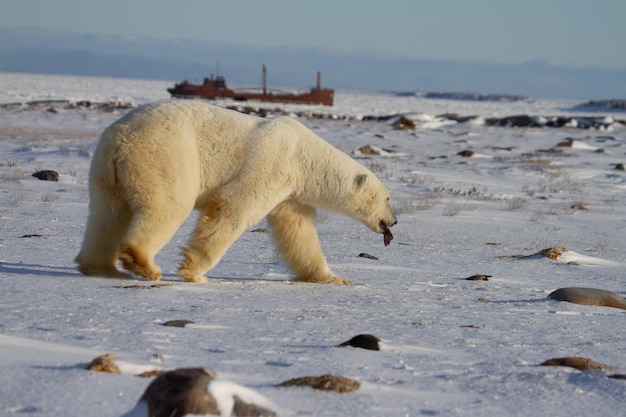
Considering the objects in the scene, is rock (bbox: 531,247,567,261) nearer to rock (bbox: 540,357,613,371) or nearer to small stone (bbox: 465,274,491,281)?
small stone (bbox: 465,274,491,281)

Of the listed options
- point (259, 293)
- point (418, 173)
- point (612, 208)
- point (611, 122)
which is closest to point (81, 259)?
point (259, 293)

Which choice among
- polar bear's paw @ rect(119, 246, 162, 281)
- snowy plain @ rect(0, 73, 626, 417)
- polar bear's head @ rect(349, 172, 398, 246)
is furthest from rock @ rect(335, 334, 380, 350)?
polar bear's head @ rect(349, 172, 398, 246)

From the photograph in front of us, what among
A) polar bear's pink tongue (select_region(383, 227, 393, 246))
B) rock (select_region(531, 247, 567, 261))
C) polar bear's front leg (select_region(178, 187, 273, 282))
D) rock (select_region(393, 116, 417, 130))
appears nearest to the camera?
polar bear's front leg (select_region(178, 187, 273, 282))

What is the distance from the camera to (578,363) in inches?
156

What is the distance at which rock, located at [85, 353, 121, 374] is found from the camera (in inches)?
131

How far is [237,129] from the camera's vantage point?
6695 mm

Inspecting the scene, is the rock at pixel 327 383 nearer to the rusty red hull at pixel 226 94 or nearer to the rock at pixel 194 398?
the rock at pixel 194 398

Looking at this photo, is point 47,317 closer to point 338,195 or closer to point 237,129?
point 237,129

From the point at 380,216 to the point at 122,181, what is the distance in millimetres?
2412

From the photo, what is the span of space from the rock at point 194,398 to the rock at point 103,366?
530 millimetres

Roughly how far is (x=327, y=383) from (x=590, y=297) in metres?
3.16

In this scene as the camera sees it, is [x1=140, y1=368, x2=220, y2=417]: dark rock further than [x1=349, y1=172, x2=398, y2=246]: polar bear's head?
No

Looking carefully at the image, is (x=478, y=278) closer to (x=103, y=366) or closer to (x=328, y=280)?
(x=328, y=280)

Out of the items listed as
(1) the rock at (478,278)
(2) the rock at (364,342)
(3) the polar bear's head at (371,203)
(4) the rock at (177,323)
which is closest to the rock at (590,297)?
(1) the rock at (478,278)
